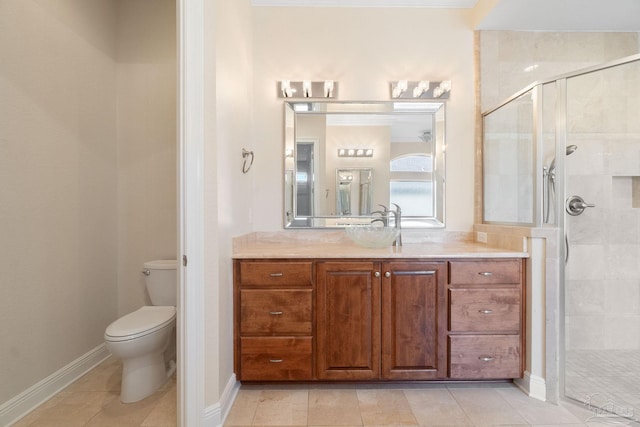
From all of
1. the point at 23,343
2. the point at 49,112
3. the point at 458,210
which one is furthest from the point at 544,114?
the point at 23,343

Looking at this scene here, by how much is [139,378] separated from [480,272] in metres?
2.21

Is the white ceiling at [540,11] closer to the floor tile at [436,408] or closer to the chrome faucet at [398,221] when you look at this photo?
the chrome faucet at [398,221]

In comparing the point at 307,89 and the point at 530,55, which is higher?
the point at 530,55

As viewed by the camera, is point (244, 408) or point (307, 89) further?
point (307, 89)

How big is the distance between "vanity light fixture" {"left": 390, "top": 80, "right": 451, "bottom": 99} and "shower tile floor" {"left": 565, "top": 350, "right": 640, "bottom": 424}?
202 cm

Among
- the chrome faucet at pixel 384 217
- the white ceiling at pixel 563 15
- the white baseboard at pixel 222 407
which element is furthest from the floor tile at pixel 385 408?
the white ceiling at pixel 563 15

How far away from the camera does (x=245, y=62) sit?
7.02 feet

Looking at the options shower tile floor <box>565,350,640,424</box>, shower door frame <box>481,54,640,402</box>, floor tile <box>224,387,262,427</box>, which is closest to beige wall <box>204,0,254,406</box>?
floor tile <box>224,387,262,427</box>

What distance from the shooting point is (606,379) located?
192 centimetres

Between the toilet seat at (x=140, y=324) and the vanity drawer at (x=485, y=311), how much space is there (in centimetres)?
181

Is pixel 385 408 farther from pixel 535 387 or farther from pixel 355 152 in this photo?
pixel 355 152

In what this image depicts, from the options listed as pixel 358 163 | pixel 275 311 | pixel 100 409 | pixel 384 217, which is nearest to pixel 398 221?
pixel 384 217

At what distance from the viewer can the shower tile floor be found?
5.61ft

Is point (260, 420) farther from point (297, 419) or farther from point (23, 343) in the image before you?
point (23, 343)
